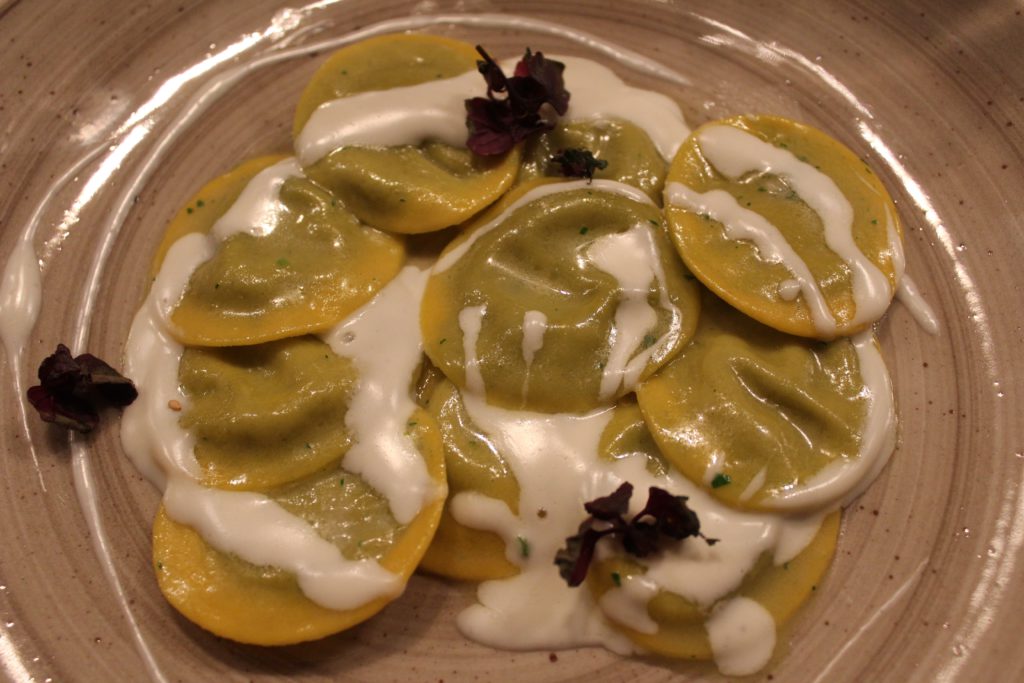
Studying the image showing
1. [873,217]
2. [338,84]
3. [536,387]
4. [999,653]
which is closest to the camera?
[999,653]

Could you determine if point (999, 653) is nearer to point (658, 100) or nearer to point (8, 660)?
point (658, 100)

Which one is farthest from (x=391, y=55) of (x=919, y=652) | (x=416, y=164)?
(x=919, y=652)

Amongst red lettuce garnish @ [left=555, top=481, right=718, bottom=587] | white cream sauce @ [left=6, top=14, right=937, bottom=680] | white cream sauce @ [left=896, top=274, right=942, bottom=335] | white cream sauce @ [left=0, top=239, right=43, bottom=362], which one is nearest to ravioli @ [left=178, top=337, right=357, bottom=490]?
white cream sauce @ [left=6, top=14, right=937, bottom=680]

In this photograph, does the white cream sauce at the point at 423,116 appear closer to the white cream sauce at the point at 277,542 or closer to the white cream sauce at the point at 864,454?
the white cream sauce at the point at 864,454

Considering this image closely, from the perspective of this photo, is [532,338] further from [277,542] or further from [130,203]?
[130,203]

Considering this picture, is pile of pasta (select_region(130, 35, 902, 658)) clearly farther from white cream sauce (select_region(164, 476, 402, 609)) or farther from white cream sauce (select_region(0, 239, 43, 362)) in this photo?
white cream sauce (select_region(0, 239, 43, 362))

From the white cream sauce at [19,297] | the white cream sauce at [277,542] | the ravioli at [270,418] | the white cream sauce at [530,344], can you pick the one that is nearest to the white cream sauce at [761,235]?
the white cream sauce at [530,344]

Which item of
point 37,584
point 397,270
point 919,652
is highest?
point 397,270
